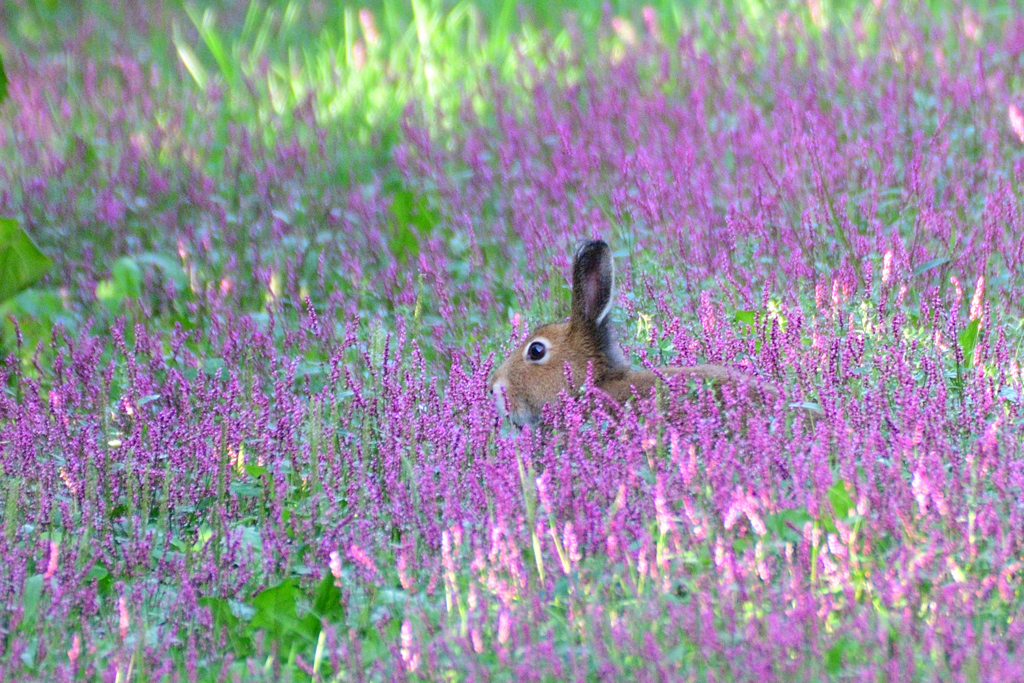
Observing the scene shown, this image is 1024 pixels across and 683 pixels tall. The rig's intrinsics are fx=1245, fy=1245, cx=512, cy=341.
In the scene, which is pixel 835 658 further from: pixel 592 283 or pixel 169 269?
pixel 169 269

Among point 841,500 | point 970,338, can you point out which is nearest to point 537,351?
point 970,338

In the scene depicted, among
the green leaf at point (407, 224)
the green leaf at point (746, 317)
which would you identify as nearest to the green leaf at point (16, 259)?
the green leaf at point (407, 224)

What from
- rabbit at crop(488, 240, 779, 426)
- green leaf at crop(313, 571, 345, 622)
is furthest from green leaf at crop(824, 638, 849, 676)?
rabbit at crop(488, 240, 779, 426)

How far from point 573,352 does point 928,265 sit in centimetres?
154

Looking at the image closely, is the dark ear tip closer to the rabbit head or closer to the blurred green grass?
the rabbit head

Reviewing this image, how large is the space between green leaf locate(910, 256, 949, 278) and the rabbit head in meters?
1.30

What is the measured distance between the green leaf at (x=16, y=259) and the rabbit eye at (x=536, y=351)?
81.1 inches

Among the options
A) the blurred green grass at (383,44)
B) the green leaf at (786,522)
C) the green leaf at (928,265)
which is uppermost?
the blurred green grass at (383,44)

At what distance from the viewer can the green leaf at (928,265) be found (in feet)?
16.1

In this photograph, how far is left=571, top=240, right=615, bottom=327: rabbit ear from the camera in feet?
Answer: 14.3

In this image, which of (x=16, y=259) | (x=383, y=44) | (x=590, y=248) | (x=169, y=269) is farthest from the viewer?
(x=383, y=44)

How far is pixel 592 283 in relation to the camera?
175 inches

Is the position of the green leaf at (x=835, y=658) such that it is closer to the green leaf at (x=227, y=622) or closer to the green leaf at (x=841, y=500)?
the green leaf at (x=841, y=500)

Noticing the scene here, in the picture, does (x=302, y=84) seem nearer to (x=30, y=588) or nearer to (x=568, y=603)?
(x=30, y=588)
